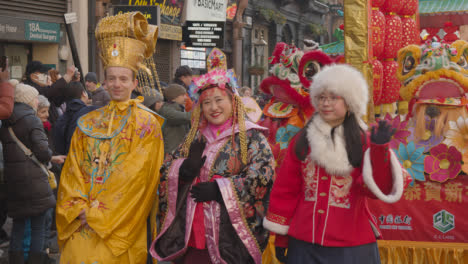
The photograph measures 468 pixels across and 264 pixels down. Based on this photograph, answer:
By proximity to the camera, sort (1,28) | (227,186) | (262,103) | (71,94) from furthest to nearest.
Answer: (1,28) → (262,103) → (71,94) → (227,186)

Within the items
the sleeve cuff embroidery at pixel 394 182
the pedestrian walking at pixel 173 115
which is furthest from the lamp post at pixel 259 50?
the sleeve cuff embroidery at pixel 394 182

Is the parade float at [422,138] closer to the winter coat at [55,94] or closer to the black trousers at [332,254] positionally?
the black trousers at [332,254]

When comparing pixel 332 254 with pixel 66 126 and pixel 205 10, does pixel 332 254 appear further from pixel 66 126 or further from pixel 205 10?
pixel 205 10

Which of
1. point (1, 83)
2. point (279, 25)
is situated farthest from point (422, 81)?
point (279, 25)

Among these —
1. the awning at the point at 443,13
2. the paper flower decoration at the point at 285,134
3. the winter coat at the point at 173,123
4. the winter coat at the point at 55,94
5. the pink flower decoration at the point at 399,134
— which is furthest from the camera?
the awning at the point at 443,13

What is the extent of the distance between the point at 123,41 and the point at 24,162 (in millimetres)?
1821

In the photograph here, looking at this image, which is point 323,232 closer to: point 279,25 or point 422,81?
point 422,81

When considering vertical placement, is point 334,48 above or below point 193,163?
above

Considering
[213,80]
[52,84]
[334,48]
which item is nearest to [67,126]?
[52,84]

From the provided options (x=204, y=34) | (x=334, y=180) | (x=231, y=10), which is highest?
(x=231, y=10)

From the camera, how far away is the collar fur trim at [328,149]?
3.04 meters

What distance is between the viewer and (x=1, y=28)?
11.0 metres

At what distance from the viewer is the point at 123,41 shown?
4016 mm

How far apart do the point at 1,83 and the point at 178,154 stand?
170cm
